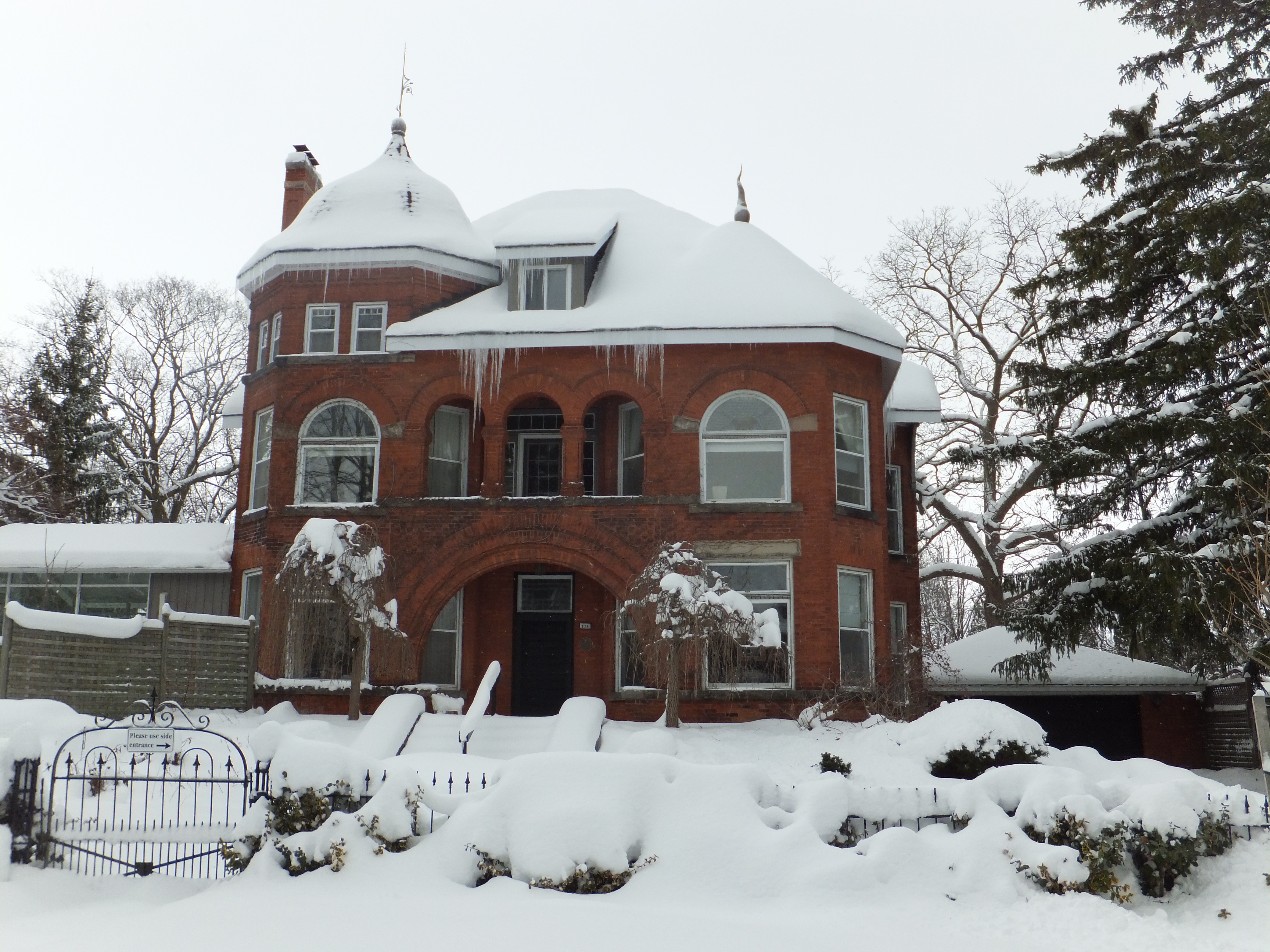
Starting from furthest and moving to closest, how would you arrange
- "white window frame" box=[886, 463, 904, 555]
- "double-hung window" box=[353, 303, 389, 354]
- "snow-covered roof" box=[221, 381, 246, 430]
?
"snow-covered roof" box=[221, 381, 246, 430], "white window frame" box=[886, 463, 904, 555], "double-hung window" box=[353, 303, 389, 354]

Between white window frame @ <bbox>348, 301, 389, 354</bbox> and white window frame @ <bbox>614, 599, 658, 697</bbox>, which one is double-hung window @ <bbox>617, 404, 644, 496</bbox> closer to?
white window frame @ <bbox>614, 599, 658, 697</bbox>

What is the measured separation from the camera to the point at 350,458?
848 inches

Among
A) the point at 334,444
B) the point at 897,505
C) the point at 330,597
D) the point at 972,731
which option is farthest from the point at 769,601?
the point at 334,444

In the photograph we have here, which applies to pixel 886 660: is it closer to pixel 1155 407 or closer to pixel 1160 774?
pixel 1155 407

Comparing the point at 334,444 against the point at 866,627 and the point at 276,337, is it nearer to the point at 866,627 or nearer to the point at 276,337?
the point at 276,337

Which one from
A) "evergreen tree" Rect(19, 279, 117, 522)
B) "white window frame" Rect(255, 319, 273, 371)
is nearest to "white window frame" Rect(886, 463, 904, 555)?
"white window frame" Rect(255, 319, 273, 371)

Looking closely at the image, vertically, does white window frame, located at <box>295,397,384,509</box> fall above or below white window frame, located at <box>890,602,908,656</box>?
above

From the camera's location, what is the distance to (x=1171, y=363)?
16.8 metres

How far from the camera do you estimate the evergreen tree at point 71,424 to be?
112 feet

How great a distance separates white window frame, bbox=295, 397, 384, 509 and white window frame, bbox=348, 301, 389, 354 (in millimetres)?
1049

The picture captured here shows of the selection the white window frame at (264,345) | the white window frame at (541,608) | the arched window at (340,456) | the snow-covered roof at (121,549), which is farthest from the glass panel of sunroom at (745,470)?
the snow-covered roof at (121,549)

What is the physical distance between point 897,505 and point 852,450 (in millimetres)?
3655

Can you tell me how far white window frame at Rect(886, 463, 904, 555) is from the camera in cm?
2406

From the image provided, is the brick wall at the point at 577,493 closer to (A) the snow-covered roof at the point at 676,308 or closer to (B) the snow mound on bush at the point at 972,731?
(A) the snow-covered roof at the point at 676,308
